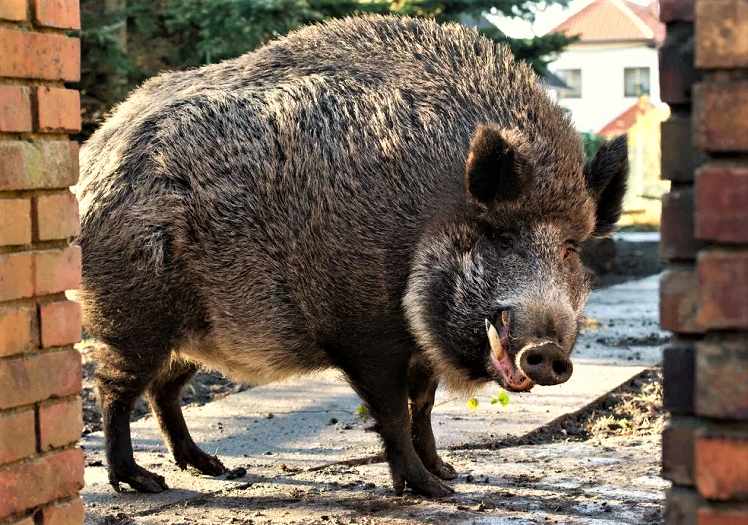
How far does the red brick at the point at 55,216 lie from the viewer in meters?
2.95

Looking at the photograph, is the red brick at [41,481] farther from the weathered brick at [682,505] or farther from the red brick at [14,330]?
the weathered brick at [682,505]

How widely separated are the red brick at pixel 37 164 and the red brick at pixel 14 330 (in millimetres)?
318

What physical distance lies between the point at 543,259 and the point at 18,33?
2.33 meters

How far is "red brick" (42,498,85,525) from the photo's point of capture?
295 centimetres

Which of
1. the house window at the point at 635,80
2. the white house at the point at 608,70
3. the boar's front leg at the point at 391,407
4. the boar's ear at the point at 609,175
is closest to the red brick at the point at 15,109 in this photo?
the boar's front leg at the point at 391,407

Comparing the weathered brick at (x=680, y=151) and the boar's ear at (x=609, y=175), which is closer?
the weathered brick at (x=680, y=151)

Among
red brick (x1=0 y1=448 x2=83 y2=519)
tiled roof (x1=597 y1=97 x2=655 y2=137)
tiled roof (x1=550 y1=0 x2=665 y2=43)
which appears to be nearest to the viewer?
red brick (x1=0 y1=448 x2=83 y2=519)

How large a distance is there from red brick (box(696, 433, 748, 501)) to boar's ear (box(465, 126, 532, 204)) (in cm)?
264

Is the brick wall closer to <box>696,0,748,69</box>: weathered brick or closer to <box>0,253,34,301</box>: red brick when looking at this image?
<box>696,0,748,69</box>: weathered brick

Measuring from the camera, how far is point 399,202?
15.4 ft

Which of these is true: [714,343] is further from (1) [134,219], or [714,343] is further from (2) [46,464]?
(1) [134,219]

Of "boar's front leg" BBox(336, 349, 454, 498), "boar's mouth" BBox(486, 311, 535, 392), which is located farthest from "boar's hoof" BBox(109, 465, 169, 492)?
"boar's mouth" BBox(486, 311, 535, 392)

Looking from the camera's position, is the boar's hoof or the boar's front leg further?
the boar's hoof

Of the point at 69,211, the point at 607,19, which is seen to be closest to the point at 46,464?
the point at 69,211
